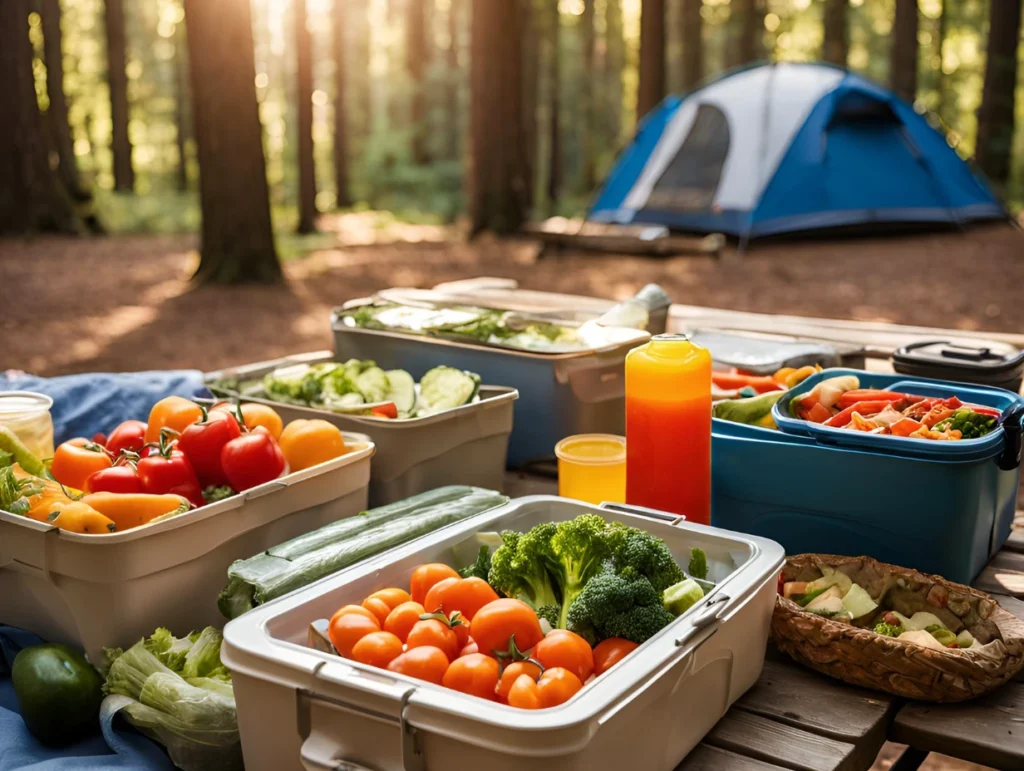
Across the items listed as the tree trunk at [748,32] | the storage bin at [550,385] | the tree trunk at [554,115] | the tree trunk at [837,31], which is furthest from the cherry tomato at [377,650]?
the tree trunk at [554,115]

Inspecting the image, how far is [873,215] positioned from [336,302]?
213 inches

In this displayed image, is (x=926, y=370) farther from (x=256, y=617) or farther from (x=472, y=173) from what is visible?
(x=472, y=173)

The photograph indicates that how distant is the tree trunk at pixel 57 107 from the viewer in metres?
14.1

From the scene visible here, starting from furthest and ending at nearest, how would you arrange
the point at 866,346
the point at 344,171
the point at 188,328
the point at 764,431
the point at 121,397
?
the point at 344,171 < the point at 188,328 < the point at 866,346 < the point at 121,397 < the point at 764,431

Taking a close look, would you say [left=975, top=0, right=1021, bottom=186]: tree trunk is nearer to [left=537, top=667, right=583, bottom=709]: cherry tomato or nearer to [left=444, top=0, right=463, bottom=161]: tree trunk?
[left=537, top=667, right=583, bottom=709]: cherry tomato

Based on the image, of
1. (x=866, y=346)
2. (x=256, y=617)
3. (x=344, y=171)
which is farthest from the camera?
(x=344, y=171)

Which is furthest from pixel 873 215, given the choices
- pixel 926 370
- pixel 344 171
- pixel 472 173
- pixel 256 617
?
pixel 344 171

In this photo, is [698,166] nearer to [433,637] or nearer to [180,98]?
[433,637]

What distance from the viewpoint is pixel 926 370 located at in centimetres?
249

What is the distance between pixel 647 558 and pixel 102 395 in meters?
1.76

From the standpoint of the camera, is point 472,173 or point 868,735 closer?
point 868,735

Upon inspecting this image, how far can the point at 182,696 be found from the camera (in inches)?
57.3

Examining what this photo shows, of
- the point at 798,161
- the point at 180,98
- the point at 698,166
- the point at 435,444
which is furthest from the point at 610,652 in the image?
the point at 180,98

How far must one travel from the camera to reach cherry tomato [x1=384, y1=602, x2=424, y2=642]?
135 cm
